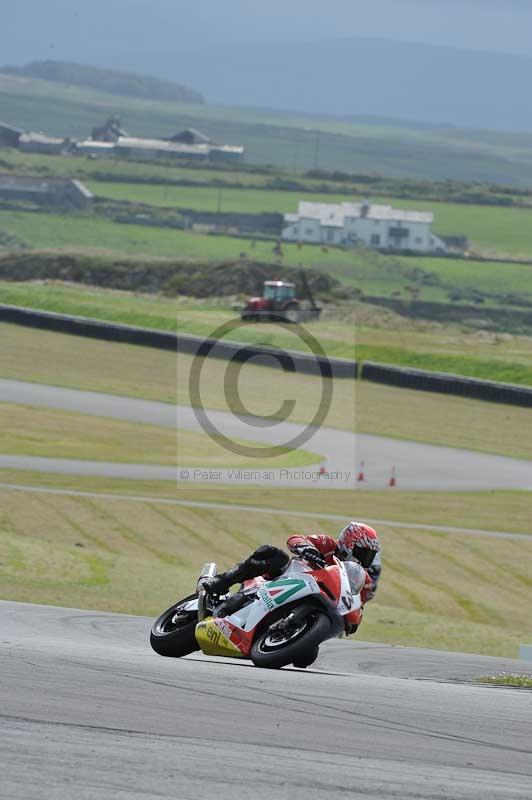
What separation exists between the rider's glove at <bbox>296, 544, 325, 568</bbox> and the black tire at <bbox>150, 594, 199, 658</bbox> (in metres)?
1.26

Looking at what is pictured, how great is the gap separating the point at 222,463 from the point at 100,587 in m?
17.6

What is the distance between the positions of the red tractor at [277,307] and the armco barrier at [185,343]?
31.4 feet

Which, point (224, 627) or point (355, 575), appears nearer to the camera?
point (224, 627)

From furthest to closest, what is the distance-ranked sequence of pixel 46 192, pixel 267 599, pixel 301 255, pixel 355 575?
pixel 46 192, pixel 301 255, pixel 355 575, pixel 267 599

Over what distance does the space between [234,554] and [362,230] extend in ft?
432

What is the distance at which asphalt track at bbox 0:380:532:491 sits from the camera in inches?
1404

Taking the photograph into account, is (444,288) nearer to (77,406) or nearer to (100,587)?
(77,406)

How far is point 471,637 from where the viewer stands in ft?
65.4

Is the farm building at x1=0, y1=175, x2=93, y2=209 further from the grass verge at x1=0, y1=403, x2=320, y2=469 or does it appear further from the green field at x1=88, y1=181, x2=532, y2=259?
the grass verge at x1=0, y1=403, x2=320, y2=469

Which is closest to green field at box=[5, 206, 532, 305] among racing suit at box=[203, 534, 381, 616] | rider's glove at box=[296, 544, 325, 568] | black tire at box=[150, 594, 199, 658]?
black tire at box=[150, 594, 199, 658]

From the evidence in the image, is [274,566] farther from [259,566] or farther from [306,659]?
[306,659]

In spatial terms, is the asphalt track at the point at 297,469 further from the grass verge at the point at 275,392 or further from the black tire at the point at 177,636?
the black tire at the point at 177,636

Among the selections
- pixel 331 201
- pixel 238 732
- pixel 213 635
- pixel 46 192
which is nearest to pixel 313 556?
pixel 213 635

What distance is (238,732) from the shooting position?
28.1ft
